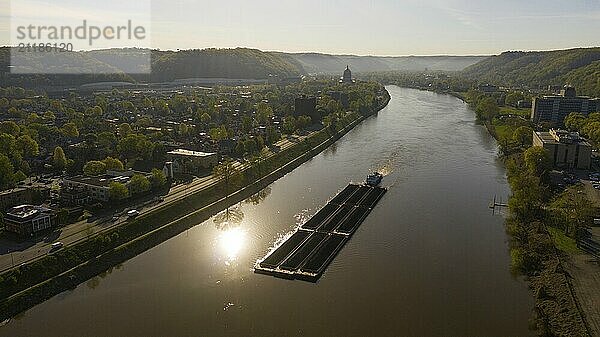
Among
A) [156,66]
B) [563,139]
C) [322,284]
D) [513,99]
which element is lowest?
[322,284]

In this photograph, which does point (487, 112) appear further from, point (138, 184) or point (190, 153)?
point (138, 184)

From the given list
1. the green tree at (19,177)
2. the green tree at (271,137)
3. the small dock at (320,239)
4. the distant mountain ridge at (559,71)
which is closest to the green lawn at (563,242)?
the small dock at (320,239)

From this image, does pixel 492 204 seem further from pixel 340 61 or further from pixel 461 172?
pixel 340 61

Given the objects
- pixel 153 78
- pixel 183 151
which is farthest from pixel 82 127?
pixel 153 78

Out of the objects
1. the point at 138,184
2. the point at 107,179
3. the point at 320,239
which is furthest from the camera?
the point at 107,179

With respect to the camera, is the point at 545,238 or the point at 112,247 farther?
the point at 545,238

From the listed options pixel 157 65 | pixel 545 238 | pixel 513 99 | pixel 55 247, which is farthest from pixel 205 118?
pixel 157 65
